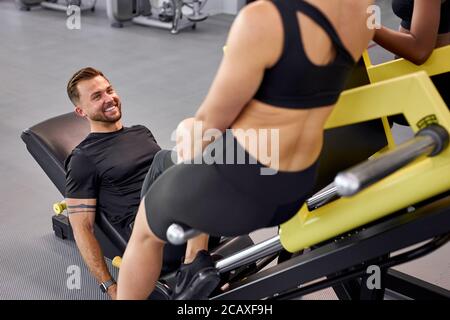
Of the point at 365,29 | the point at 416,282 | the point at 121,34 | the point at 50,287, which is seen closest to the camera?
the point at 365,29

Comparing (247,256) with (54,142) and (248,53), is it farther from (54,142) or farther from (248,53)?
(54,142)

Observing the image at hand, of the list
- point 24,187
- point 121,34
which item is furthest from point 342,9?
point 121,34

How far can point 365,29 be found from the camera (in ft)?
4.85

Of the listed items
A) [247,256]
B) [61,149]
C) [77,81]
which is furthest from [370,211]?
[61,149]

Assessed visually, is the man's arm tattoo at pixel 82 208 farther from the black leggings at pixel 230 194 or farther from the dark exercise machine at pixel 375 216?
the black leggings at pixel 230 194

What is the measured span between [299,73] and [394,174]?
0.43 m

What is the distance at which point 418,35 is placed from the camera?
2.11 m

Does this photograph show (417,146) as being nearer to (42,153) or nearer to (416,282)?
(416,282)

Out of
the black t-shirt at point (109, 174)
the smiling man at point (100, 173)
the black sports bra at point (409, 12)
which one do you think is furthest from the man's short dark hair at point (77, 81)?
the black sports bra at point (409, 12)

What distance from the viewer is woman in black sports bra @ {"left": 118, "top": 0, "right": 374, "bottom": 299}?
1.34 metres

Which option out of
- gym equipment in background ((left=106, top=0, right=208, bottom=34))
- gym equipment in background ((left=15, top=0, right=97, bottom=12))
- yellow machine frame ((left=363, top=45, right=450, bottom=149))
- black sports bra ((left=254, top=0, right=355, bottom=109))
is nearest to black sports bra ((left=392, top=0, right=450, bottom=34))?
yellow machine frame ((left=363, top=45, right=450, bottom=149))

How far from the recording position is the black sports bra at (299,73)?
1340 mm

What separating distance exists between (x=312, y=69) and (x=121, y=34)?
541 centimetres

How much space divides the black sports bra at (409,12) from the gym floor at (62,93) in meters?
1.07
